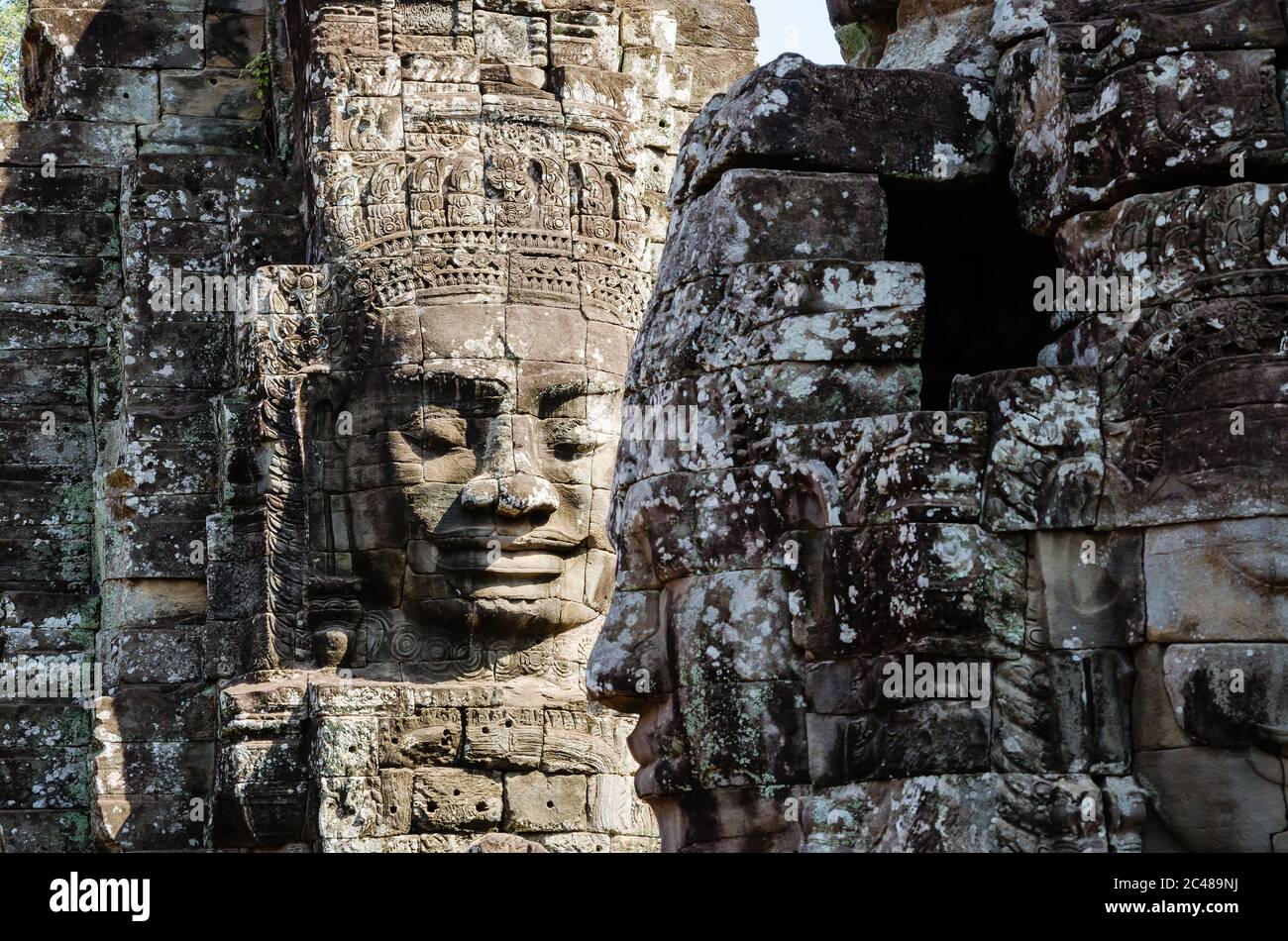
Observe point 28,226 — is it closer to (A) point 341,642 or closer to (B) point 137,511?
(B) point 137,511

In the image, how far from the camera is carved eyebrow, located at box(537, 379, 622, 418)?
13.5 metres

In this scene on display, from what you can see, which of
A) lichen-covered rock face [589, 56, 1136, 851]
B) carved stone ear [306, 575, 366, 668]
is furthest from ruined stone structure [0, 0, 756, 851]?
lichen-covered rock face [589, 56, 1136, 851]

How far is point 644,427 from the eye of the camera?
7.63 metres

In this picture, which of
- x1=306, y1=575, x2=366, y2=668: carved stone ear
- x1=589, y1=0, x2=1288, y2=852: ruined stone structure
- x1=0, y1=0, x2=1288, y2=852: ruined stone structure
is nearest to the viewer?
x1=589, y1=0, x2=1288, y2=852: ruined stone structure

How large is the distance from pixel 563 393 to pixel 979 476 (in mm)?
6788

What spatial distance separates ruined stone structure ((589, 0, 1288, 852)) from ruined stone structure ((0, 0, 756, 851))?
5.72m

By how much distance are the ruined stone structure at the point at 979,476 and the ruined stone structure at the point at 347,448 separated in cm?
572

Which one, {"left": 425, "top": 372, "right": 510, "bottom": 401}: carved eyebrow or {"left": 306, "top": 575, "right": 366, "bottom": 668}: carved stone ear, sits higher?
{"left": 425, "top": 372, "right": 510, "bottom": 401}: carved eyebrow

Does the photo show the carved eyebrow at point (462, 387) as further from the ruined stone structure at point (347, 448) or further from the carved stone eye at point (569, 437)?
the carved stone eye at point (569, 437)

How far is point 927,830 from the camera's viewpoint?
21.9ft

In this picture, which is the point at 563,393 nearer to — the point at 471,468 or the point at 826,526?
the point at 471,468

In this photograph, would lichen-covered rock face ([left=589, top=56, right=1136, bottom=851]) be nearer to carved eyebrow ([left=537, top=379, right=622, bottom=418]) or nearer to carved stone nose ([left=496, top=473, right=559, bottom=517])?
carved stone nose ([left=496, top=473, right=559, bottom=517])

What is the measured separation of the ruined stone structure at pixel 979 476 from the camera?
6.62 meters

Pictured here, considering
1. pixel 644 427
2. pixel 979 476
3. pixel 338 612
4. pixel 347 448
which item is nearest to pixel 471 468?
pixel 347 448
